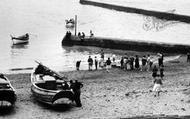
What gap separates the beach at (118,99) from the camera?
61.9ft

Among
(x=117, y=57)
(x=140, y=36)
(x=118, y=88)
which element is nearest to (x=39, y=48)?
(x=117, y=57)

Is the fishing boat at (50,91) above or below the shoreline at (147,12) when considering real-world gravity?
above

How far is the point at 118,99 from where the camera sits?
21312 mm

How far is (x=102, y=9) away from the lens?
303 ft

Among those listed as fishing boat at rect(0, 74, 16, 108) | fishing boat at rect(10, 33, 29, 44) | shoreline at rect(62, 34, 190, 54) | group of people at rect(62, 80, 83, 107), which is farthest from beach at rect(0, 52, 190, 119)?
fishing boat at rect(10, 33, 29, 44)

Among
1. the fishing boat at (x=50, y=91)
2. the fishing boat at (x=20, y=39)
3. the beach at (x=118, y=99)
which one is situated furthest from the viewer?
the fishing boat at (x=20, y=39)

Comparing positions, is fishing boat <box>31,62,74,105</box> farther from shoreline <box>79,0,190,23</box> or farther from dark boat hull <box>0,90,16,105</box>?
shoreline <box>79,0,190,23</box>

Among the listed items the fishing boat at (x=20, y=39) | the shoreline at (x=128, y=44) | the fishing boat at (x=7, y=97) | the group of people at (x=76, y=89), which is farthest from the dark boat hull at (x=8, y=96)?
the fishing boat at (x=20, y=39)

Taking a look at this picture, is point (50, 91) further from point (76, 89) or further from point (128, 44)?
point (128, 44)

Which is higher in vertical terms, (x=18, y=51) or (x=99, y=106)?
(x=99, y=106)

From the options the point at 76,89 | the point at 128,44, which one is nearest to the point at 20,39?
the point at 128,44

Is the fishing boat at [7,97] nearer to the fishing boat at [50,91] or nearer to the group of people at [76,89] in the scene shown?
the fishing boat at [50,91]

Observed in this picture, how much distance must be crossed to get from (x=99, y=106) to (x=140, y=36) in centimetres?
4402

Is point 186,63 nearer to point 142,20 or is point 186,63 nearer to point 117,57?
point 117,57
